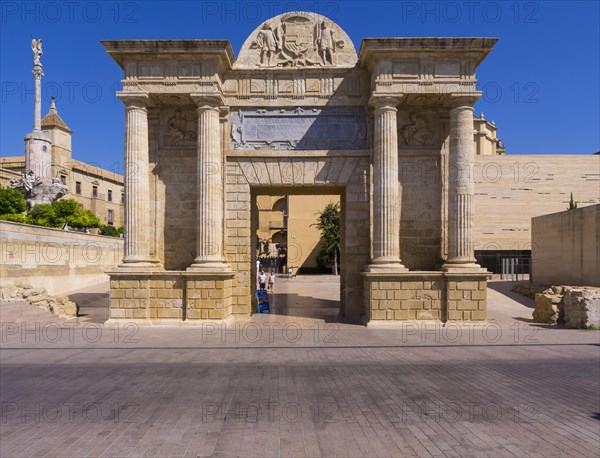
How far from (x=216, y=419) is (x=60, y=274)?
20748 mm

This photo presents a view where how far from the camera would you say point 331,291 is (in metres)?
25.6

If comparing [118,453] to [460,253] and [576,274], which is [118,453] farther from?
[576,274]

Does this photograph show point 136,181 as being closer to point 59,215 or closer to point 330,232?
point 59,215

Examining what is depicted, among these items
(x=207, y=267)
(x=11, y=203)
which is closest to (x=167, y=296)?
(x=207, y=267)

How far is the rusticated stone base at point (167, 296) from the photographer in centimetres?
1313

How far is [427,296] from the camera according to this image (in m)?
13.2

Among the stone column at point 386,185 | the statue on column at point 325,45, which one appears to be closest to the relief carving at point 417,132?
the stone column at point 386,185

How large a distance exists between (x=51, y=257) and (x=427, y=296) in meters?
18.4

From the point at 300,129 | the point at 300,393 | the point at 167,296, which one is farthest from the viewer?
the point at 300,129

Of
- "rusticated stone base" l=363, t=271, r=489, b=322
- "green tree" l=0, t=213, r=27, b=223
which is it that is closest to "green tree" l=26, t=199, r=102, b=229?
"green tree" l=0, t=213, r=27, b=223

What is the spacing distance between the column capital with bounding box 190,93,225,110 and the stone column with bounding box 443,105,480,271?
7.13 m

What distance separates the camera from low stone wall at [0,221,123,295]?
63.4 ft

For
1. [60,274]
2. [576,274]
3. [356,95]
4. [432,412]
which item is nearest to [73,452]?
[432,412]

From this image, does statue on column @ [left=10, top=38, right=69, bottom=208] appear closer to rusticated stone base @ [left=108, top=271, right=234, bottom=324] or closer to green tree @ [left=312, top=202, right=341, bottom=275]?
green tree @ [left=312, top=202, right=341, bottom=275]
